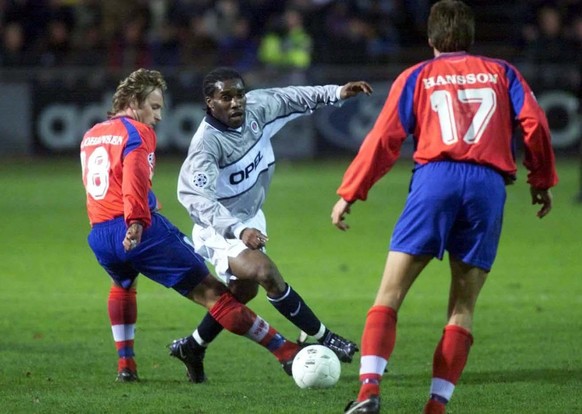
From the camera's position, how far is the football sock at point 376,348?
222 inches

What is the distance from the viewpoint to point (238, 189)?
7.41 m

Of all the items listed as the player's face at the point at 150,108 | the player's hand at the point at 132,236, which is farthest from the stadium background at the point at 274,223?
the player's face at the point at 150,108

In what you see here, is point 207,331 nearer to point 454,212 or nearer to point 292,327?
point 292,327

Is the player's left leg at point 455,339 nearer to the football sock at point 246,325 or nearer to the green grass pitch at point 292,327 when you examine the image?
the green grass pitch at point 292,327

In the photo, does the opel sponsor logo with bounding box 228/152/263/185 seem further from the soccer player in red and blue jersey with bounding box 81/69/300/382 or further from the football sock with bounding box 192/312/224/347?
the football sock with bounding box 192/312/224/347

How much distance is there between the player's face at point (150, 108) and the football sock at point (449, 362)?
7.76 feet

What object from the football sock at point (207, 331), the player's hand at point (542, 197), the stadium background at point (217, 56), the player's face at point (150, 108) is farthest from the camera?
the stadium background at point (217, 56)

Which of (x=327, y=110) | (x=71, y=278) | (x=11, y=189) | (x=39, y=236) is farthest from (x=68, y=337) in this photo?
(x=327, y=110)

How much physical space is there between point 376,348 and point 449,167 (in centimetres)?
92

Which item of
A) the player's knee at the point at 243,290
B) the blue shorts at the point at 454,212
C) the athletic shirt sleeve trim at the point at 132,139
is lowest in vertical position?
the player's knee at the point at 243,290

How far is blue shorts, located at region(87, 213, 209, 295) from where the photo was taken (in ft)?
22.5

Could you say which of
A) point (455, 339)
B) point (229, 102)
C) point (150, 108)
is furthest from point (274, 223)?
point (455, 339)

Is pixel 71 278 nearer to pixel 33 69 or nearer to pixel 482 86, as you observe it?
pixel 482 86

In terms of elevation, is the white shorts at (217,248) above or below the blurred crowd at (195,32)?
below
